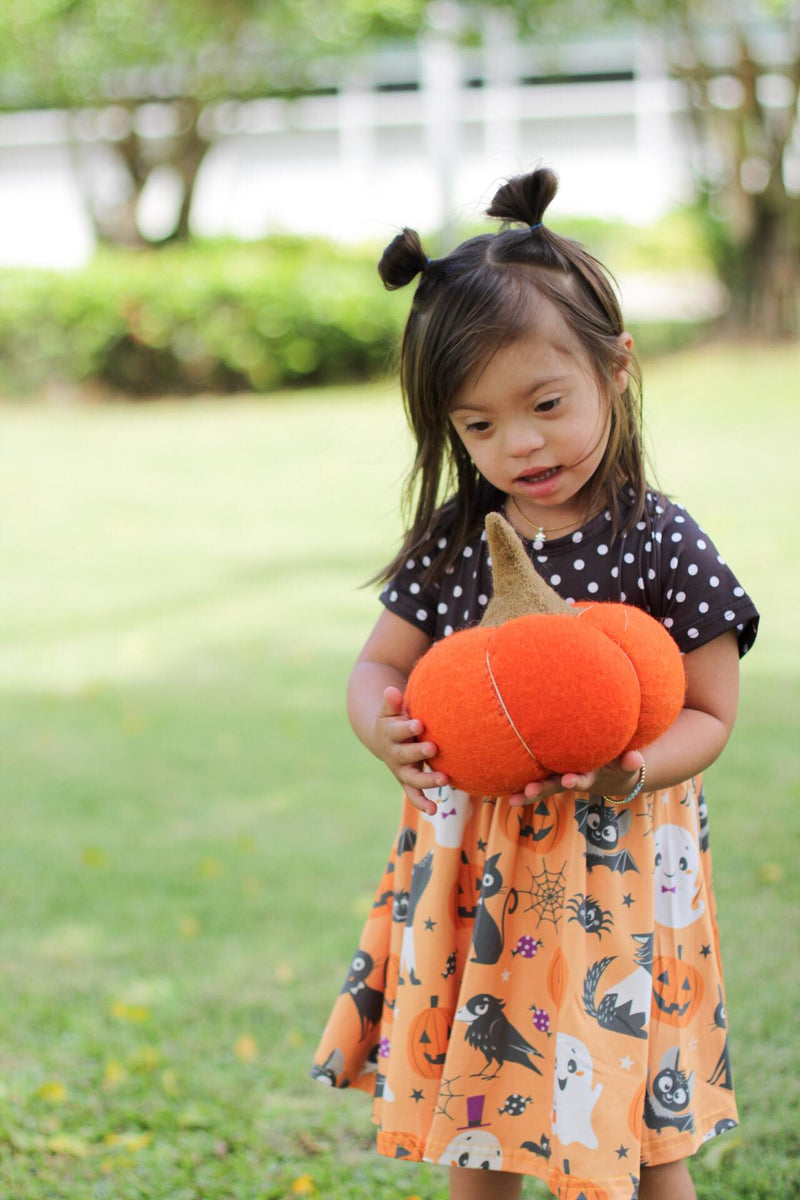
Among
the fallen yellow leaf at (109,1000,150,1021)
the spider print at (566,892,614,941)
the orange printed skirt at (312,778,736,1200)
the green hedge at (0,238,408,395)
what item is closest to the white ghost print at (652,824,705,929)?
the orange printed skirt at (312,778,736,1200)

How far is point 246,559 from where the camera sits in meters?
8.91

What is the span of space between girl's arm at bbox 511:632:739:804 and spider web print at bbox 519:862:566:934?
0.65 ft

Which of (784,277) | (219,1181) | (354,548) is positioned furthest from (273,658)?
(784,277)

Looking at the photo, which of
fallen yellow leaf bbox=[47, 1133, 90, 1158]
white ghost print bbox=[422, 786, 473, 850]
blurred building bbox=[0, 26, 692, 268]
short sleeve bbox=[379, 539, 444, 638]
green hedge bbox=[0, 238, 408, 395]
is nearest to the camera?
white ghost print bbox=[422, 786, 473, 850]

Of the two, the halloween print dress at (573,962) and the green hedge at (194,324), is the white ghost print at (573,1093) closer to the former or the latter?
the halloween print dress at (573,962)

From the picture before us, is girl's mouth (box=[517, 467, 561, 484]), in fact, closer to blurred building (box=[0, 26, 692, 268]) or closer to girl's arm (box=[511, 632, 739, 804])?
girl's arm (box=[511, 632, 739, 804])

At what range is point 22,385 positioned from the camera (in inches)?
594

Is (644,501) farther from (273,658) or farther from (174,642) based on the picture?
(174,642)

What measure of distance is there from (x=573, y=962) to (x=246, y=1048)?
1507 millimetres

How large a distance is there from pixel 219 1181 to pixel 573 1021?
111 centimetres

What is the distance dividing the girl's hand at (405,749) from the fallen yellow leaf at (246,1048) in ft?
4.92

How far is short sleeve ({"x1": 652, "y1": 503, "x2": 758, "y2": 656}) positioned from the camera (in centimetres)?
191

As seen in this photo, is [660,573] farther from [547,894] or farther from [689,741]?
[547,894]

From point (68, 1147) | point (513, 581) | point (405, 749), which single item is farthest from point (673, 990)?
point (68, 1147)
